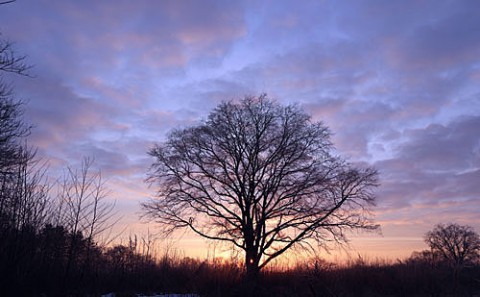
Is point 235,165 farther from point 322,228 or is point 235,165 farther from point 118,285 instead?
point 118,285

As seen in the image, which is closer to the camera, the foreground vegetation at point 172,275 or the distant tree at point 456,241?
the foreground vegetation at point 172,275

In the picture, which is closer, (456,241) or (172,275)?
(172,275)

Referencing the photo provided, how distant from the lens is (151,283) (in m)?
12.6

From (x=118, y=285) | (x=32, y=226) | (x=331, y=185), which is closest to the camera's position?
(x=32, y=226)

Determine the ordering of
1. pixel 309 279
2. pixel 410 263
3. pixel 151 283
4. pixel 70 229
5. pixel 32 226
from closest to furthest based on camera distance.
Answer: pixel 32 226 → pixel 70 229 → pixel 151 283 → pixel 309 279 → pixel 410 263

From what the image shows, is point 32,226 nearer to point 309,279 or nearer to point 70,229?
point 70,229

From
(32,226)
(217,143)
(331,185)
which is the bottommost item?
(32,226)

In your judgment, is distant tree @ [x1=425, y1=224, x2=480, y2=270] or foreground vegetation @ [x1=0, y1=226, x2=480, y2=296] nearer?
foreground vegetation @ [x1=0, y1=226, x2=480, y2=296]

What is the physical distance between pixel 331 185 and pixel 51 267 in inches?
894

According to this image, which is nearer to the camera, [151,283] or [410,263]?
[151,283]

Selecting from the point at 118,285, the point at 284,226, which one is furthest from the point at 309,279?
the point at 284,226

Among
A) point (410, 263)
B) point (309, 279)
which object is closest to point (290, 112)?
point (410, 263)

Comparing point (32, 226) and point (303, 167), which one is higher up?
point (303, 167)

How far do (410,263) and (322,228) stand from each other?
29.6ft
